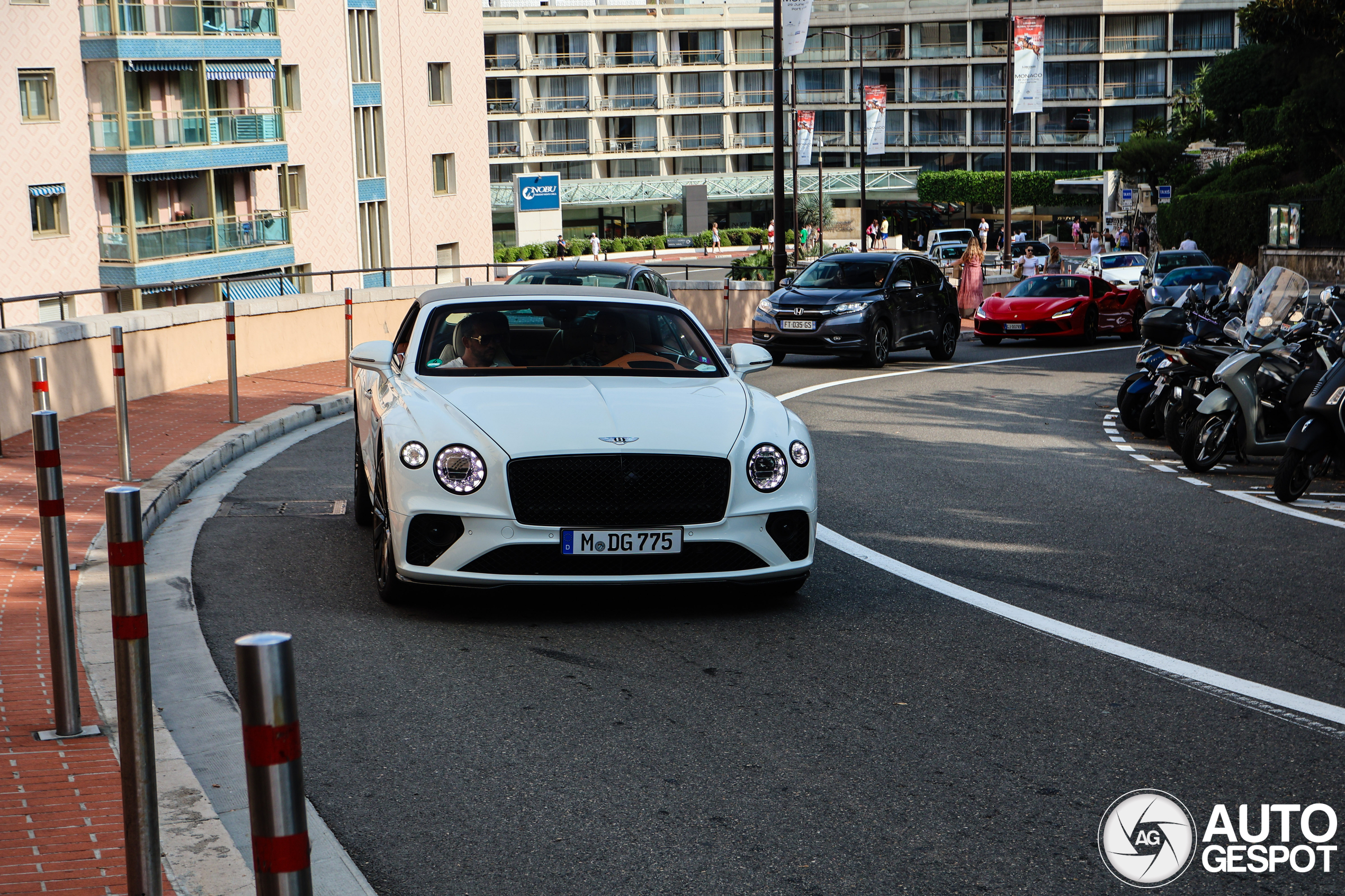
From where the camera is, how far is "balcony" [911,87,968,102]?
4026 inches

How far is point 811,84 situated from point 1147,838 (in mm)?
107115

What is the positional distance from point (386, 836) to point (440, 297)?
465cm

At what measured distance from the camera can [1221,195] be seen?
5644 centimetres

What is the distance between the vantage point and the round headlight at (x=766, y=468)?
7078mm

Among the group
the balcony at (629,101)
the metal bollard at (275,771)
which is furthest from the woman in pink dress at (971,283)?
the balcony at (629,101)

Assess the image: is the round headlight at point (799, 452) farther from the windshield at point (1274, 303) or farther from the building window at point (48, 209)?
the building window at point (48, 209)

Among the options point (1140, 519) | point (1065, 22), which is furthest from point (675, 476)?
point (1065, 22)

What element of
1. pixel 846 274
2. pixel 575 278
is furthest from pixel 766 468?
pixel 846 274

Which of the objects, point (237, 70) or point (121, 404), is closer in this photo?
point (121, 404)

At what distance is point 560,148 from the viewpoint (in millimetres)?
103312

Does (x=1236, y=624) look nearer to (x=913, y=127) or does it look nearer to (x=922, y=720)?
(x=922, y=720)

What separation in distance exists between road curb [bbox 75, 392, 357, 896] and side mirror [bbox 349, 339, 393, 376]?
1465mm

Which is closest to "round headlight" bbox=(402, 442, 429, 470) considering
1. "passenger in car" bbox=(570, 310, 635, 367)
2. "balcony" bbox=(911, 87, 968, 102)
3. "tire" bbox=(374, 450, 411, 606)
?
"tire" bbox=(374, 450, 411, 606)

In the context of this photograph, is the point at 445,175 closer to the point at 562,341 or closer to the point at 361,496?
the point at 361,496
